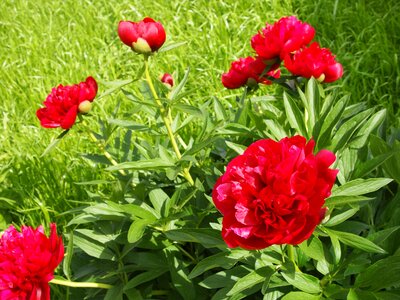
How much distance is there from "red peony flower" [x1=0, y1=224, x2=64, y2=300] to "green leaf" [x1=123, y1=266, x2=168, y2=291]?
241mm

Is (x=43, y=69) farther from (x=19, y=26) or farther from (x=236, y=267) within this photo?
(x=236, y=267)

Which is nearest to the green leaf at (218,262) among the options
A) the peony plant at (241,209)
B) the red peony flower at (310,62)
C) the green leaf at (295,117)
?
the peony plant at (241,209)

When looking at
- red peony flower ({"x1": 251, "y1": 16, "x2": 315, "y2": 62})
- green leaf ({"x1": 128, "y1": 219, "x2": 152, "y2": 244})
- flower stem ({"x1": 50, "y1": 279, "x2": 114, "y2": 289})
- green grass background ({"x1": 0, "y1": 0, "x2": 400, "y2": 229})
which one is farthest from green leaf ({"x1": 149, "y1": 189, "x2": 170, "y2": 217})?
green grass background ({"x1": 0, "y1": 0, "x2": 400, "y2": 229})

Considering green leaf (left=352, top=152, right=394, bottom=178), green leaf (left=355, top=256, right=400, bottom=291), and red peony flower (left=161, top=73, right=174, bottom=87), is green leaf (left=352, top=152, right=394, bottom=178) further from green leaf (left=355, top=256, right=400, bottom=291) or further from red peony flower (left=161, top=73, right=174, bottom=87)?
red peony flower (left=161, top=73, right=174, bottom=87)

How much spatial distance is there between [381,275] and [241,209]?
38 centimetres

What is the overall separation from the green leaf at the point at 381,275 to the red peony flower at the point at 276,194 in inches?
10.5

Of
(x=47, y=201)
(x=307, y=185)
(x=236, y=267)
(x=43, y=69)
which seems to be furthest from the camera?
(x=43, y=69)

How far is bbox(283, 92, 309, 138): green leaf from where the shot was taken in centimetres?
115

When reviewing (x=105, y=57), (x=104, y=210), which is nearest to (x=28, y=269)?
(x=104, y=210)

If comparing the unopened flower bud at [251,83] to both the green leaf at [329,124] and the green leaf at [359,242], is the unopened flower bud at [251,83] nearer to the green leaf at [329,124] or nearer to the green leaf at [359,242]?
the green leaf at [329,124]

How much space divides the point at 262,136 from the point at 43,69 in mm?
2153

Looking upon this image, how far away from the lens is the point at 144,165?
1201mm

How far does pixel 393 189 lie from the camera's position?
4.37 feet

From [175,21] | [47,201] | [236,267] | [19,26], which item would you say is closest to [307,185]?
[236,267]
